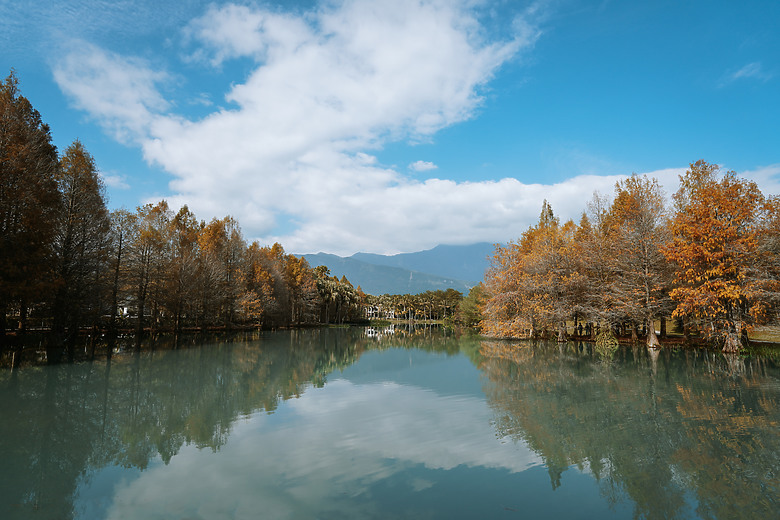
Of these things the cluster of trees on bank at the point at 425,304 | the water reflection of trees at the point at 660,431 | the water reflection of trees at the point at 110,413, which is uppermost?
the cluster of trees on bank at the point at 425,304

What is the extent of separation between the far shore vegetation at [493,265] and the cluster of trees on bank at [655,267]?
0.09m

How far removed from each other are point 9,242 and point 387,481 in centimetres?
2175

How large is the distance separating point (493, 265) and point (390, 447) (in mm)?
31232

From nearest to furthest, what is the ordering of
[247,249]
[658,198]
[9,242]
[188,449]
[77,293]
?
[188,449] → [9,242] → [77,293] → [658,198] → [247,249]

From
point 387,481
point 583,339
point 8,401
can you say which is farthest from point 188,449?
point 583,339

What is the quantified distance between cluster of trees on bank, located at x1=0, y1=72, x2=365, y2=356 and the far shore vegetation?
0.35 feet

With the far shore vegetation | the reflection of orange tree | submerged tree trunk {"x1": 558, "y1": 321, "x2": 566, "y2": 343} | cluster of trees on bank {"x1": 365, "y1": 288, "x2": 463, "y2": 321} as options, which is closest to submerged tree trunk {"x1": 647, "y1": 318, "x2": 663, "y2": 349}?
the far shore vegetation

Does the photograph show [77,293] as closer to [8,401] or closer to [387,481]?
[8,401]

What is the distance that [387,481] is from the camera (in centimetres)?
591

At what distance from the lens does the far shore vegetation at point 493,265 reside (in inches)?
798

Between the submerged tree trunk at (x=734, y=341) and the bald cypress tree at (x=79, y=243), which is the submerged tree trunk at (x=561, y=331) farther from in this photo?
the bald cypress tree at (x=79, y=243)

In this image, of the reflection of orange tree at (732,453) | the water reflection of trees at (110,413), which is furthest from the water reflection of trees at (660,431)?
the water reflection of trees at (110,413)

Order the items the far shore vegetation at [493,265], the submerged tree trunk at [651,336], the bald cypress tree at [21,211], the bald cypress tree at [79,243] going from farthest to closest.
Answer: the submerged tree trunk at [651,336] → the bald cypress tree at [79,243] → the far shore vegetation at [493,265] → the bald cypress tree at [21,211]

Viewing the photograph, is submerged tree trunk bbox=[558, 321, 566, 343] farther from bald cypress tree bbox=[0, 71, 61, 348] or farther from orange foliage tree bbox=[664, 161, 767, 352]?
bald cypress tree bbox=[0, 71, 61, 348]
